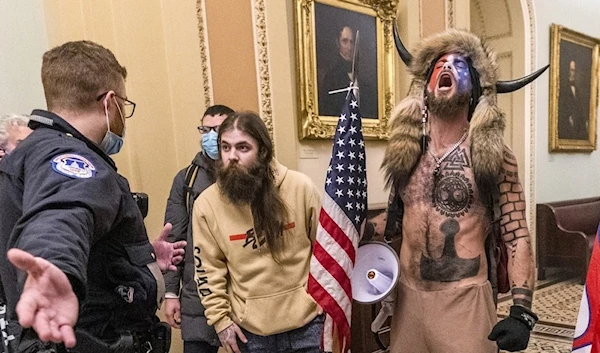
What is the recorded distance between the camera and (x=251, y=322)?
6.46ft

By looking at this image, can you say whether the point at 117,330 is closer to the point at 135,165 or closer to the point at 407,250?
the point at 407,250

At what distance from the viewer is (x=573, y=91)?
23.5ft

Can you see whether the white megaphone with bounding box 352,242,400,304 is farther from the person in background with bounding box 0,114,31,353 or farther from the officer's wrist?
the person in background with bounding box 0,114,31,353

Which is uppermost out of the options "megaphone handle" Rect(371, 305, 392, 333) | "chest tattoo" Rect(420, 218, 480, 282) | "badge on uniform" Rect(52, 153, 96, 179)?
"badge on uniform" Rect(52, 153, 96, 179)

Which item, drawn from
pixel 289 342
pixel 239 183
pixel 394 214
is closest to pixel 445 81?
pixel 394 214

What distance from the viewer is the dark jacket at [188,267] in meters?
2.34

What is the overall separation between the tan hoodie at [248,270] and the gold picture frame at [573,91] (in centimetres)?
602

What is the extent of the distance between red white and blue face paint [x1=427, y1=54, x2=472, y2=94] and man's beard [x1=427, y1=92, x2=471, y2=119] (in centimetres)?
2

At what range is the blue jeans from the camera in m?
2.01

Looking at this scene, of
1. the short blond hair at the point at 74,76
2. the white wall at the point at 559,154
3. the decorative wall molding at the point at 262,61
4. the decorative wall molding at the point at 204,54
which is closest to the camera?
the short blond hair at the point at 74,76

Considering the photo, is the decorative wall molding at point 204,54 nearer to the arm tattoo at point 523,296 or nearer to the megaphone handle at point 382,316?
the megaphone handle at point 382,316

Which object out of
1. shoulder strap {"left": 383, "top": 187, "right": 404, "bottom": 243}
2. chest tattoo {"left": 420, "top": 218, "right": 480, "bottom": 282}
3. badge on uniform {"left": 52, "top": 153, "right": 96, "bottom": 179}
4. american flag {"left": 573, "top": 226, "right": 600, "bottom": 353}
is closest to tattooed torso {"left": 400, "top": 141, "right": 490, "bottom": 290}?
chest tattoo {"left": 420, "top": 218, "right": 480, "bottom": 282}

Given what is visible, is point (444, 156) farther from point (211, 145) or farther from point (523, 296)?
point (211, 145)

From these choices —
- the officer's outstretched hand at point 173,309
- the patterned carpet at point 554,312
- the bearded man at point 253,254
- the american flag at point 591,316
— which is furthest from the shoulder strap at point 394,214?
the patterned carpet at point 554,312
